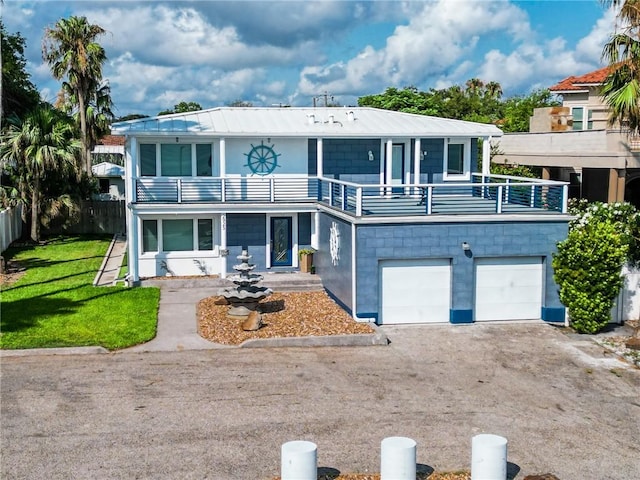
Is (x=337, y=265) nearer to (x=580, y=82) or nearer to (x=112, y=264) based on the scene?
(x=112, y=264)

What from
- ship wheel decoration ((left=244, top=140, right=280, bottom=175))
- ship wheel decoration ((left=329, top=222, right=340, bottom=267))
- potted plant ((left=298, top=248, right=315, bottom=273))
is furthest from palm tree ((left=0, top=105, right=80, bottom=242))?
ship wheel decoration ((left=329, top=222, right=340, bottom=267))

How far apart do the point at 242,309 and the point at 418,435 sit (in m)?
8.34

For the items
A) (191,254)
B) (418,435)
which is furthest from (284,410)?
(191,254)

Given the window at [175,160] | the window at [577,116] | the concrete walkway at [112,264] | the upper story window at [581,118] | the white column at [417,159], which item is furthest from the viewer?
the window at [577,116]

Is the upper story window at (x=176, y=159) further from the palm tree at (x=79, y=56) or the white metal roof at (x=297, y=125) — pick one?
the palm tree at (x=79, y=56)

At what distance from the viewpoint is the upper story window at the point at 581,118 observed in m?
35.4

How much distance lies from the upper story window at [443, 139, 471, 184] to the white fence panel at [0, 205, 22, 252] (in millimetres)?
16207

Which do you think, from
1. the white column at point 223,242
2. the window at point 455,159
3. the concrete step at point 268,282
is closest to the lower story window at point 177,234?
the white column at point 223,242

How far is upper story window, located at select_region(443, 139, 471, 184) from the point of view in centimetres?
2625

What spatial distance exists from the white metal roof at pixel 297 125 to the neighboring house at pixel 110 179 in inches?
596

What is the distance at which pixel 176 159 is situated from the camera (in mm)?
24469

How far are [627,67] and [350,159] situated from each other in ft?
30.3

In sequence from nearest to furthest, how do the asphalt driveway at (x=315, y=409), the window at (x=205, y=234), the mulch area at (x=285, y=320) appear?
the asphalt driveway at (x=315, y=409) < the mulch area at (x=285, y=320) < the window at (x=205, y=234)

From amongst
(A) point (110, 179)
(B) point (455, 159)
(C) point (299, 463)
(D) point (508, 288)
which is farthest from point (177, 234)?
(A) point (110, 179)
